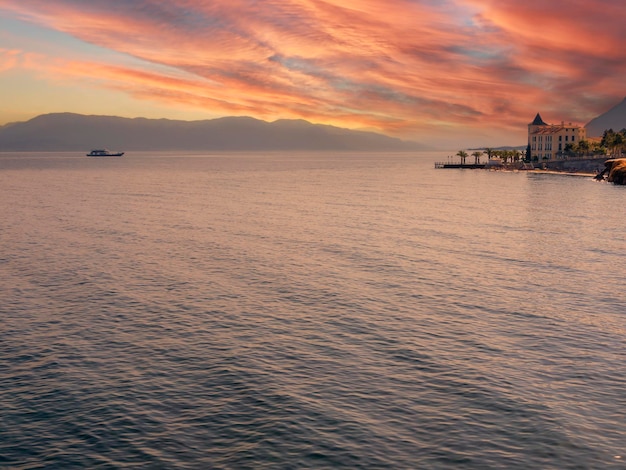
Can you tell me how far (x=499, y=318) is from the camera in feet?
141

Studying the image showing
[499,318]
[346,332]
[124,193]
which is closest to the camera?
[346,332]

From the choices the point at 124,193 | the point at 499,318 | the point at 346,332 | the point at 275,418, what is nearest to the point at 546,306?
the point at 499,318

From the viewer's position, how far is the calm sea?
2531cm

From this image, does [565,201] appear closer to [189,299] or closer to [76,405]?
[189,299]

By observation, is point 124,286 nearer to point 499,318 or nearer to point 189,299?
point 189,299

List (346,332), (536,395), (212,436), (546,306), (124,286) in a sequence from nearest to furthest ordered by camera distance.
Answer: (212,436)
(536,395)
(346,332)
(546,306)
(124,286)

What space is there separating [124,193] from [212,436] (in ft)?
433

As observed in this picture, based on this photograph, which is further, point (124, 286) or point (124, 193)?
point (124, 193)

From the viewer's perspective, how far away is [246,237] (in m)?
79.9

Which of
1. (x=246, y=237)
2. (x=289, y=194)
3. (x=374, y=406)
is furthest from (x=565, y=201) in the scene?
(x=374, y=406)

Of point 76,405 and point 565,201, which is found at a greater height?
point 565,201

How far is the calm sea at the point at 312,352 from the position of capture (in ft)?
83.0

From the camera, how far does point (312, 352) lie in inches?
1426

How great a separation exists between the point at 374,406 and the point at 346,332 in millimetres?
11183
